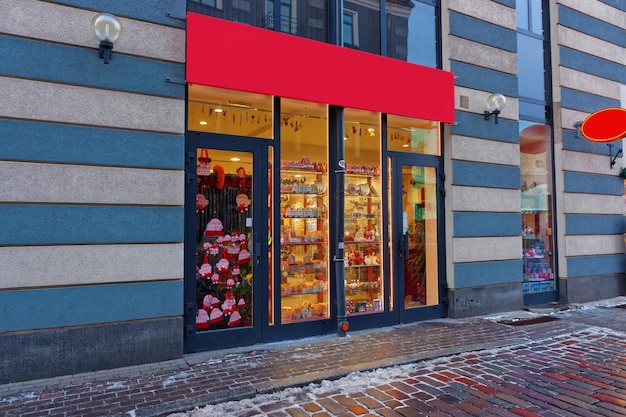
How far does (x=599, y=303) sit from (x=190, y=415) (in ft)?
28.5

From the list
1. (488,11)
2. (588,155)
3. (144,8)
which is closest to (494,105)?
(488,11)

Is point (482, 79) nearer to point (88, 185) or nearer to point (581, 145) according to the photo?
point (581, 145)

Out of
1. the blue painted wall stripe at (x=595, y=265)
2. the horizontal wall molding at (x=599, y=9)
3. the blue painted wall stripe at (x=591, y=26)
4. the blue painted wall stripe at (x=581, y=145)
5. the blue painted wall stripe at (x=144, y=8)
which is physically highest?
the horizontal wall molding at (x=599, y=9)

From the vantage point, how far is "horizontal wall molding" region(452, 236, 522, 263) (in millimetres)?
7656

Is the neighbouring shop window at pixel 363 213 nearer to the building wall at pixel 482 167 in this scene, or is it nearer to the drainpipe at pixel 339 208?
the drainpipe at pixel 339 208

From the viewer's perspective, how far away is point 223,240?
6.01m

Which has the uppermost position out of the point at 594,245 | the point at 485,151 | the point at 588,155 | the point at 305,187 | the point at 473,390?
the point at 588,155

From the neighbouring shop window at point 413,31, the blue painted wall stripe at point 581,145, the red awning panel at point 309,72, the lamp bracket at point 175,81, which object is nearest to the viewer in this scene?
the lamp bracket at point 175,81

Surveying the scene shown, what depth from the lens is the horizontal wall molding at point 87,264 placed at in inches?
183

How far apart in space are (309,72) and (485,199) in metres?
3.92

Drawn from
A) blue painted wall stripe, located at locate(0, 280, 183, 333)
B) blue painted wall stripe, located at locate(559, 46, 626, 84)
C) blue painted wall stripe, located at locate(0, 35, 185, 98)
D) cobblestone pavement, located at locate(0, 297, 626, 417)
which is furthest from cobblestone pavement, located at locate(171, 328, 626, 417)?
blue painted wall stripe, located at locate(559, 46, 626, 84)

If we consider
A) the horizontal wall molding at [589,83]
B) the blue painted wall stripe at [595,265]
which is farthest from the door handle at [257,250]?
the horizontal wall molding at [589,83]

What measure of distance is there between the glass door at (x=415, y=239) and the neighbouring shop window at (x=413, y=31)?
1785 millimetres

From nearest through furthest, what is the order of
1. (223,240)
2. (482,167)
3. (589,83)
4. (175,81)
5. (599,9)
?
(175,81)
(223,240)
(482,167)
(589,83)
(599,9)
